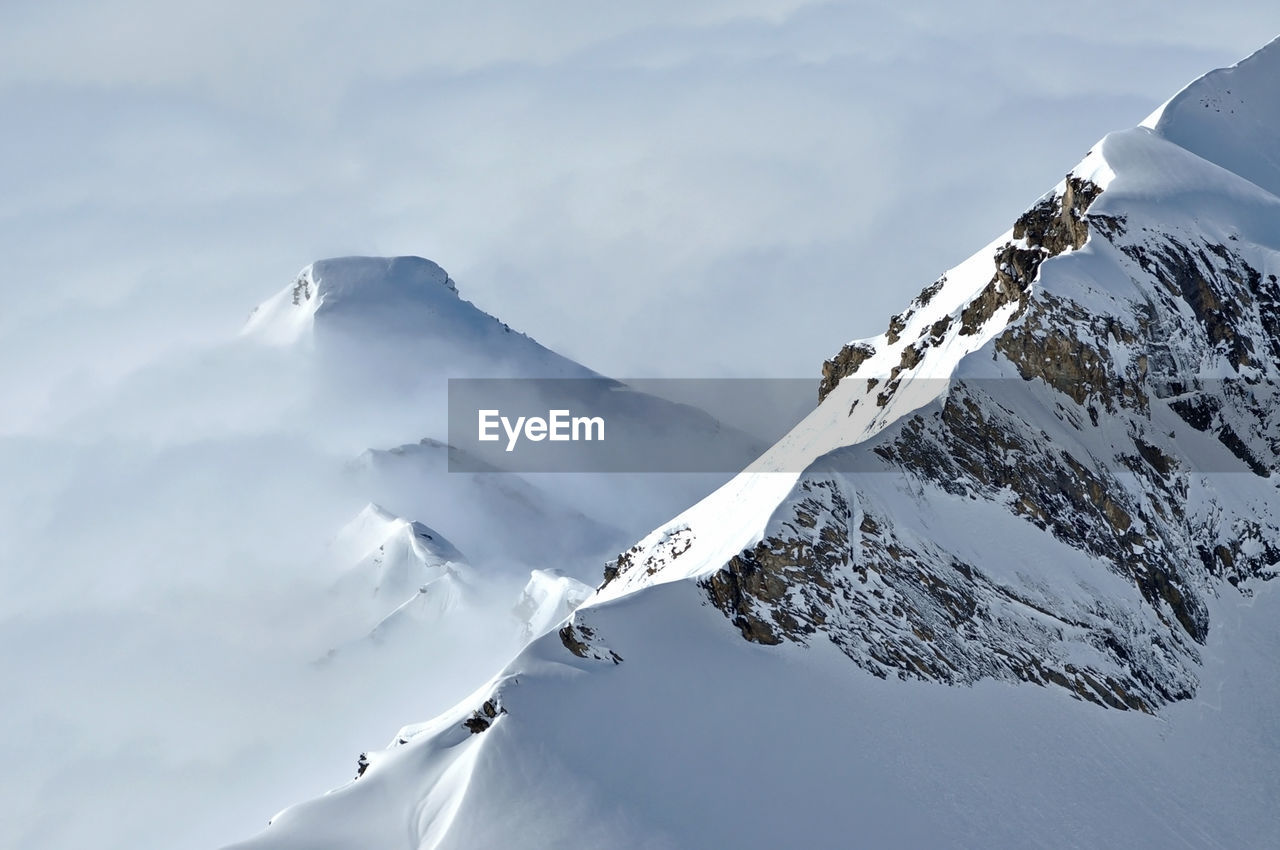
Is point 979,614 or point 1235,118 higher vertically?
point 1235,118

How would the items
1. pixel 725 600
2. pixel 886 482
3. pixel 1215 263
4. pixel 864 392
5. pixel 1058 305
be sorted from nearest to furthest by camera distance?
1. pixel 725 600
2. pixel 886 482
3. pixel 1058 305
4. pixel 1215 263
5. pixel 864 392

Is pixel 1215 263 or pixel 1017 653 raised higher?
pixel 1215 263

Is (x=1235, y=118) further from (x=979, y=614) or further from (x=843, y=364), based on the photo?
(x=979, y=614)

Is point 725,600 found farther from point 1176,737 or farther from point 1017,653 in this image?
point 1176,737

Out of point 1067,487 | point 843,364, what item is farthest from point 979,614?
point 843,364

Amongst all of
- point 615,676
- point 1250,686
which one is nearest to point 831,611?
point 615,676

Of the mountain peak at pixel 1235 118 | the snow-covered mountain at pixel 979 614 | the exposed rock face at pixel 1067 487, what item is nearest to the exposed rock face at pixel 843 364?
the snow-covered mountain at pixel 979 614
